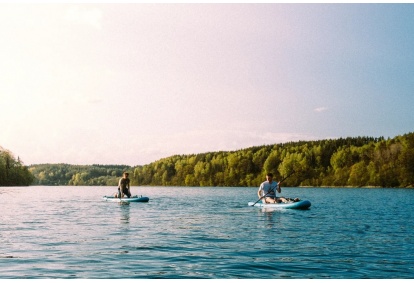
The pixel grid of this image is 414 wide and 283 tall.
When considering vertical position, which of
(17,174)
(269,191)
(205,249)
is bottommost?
(205,249)

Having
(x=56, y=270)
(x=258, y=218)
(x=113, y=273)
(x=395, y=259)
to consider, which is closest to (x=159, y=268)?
(x=113, y=273)

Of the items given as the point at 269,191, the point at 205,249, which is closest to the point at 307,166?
the point at 269,191

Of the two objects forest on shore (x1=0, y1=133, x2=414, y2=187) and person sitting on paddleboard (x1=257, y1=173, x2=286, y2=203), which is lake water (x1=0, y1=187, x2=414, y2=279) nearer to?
person sitting on paddleboard (x1=257, y1=173, x2=286, y2=203)

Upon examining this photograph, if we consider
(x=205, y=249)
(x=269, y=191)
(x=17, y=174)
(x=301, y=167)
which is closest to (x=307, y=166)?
(x=301, y=167)

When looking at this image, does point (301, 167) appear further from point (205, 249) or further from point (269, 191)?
point (205, 249)

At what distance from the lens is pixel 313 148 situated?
15325 centimetres

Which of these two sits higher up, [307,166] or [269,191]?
[307,166]

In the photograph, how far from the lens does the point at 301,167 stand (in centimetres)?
13912

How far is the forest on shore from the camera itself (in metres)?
115

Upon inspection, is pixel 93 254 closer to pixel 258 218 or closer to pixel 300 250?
pixel 300 250

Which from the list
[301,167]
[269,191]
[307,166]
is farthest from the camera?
[307,166]

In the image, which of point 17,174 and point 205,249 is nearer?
point 205,249

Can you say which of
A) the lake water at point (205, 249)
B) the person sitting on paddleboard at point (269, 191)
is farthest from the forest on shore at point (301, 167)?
the lake water at point (205, 249)

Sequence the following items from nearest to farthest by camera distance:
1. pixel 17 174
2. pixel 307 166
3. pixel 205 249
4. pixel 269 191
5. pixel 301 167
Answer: pixel 205 249
pixel 269 191
pixel 17 174
pixel 301 167
pixel 307 166
